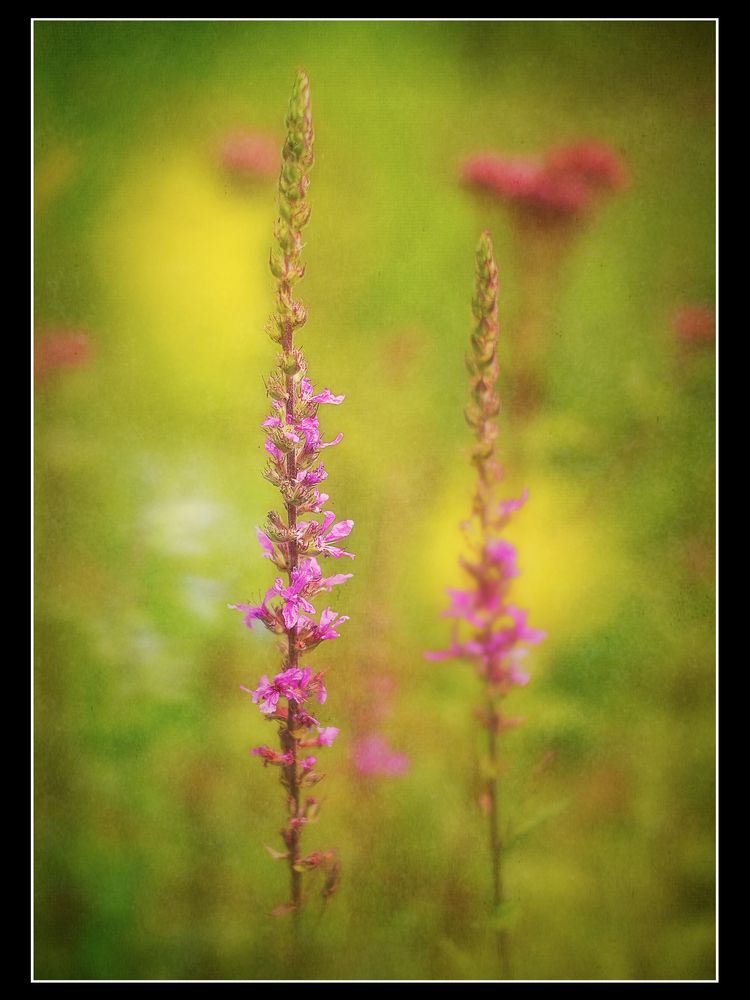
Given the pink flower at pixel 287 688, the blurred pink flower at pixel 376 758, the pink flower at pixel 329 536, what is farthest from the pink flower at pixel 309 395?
the blurred pink flower at pixel 376 758

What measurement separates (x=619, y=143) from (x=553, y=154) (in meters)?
0.20

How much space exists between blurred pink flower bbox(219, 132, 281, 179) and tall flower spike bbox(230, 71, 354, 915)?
43 centimetres

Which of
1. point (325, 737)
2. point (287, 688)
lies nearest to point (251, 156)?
point (287, 688)

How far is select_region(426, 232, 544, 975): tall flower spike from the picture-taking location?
2.28 meters

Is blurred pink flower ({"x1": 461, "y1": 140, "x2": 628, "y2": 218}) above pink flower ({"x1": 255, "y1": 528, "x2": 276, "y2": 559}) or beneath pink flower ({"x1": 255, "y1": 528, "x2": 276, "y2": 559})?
above

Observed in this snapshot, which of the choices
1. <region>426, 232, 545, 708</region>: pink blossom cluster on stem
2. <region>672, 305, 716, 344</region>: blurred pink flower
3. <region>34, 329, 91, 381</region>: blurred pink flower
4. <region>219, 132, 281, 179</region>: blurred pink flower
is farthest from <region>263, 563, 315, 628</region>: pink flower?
<region>672, 305, 716, 344</region>: blurred pink flower

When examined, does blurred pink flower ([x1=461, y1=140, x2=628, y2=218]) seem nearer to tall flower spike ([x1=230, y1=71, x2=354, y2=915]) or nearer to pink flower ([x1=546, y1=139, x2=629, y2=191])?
pink flower ([x1=546, y1=139, x2=629, y2=191])

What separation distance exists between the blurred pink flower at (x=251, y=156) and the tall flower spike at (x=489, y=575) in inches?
27.3

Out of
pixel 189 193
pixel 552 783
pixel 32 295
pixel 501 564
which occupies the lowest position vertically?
pixel 552 783

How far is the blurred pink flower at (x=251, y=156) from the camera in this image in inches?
106

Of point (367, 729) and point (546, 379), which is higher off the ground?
point (546, 379)

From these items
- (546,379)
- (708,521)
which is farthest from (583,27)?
(708,521)

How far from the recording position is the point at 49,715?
9.15 ft

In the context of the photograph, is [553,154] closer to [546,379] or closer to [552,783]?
[546,379]
